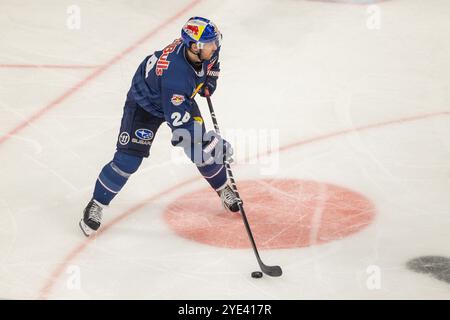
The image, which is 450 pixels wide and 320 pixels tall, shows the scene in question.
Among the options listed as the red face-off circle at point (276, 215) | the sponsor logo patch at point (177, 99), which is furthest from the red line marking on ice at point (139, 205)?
the sponsor logo patch at point (177, 99)

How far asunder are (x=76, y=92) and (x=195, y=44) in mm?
2453

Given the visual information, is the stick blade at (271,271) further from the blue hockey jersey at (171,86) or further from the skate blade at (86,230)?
the skate blade at (86,230)

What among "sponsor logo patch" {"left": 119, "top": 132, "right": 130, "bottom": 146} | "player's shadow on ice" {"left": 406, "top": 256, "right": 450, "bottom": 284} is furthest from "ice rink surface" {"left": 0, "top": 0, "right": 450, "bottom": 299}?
"sponsor logo patch" {"left": 119, "top": 132, "right": 130, "bottom": 146}

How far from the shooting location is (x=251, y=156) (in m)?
6.63

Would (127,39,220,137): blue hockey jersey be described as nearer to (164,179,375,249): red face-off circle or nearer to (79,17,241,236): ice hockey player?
(79,17,241,236): ice hockey player

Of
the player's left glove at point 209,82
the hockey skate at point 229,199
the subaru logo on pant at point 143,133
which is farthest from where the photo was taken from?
the hockey skate at point 229,199

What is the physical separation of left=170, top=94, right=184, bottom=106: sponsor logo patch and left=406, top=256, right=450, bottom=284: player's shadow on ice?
1514 millimetres

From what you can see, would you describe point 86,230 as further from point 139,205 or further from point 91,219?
point 139,205

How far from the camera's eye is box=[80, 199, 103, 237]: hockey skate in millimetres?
5477

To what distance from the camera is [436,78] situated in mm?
7715

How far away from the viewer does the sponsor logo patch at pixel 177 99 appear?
508cm

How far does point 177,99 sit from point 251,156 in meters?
1.64

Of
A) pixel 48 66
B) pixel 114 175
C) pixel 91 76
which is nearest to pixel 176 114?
pixel 114 175

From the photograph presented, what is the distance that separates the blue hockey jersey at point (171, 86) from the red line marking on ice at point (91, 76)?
1662 millimetres
